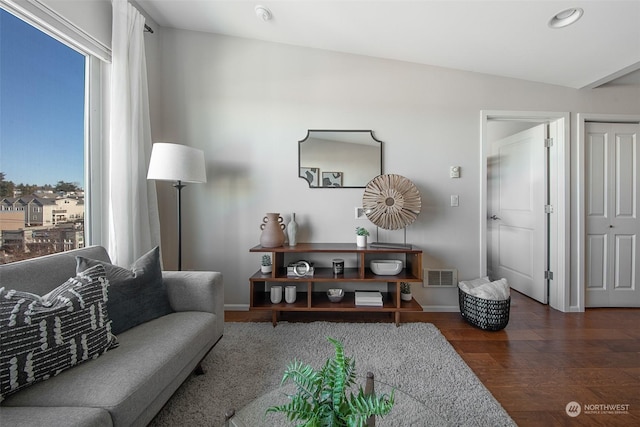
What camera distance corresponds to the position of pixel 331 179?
2.48 meters

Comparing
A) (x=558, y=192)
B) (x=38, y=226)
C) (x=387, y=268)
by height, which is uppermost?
(x=558, y=192)

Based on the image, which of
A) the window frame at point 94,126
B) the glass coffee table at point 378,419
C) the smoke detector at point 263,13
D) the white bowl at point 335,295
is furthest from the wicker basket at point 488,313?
the window frame at point 94,126

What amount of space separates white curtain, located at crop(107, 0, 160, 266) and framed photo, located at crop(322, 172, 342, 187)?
61.2 inches

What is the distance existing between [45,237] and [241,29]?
2274 millimetres

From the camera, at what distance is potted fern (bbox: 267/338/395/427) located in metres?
0.69

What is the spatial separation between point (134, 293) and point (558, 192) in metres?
3.64

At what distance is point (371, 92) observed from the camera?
248cm

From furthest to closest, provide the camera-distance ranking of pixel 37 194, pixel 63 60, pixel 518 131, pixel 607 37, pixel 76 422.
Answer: pixel 518 131 < pixel 607 37 < pixel 63 60 < pixel 37 194 < pixel 76 422

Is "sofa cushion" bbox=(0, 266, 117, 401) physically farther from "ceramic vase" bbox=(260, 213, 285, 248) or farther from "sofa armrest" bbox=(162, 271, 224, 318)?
"ceramic vase" bbox=(260, 213, 285, 248)

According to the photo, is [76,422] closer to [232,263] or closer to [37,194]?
[37,194]

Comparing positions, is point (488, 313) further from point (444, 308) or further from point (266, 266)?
point (266, 266)

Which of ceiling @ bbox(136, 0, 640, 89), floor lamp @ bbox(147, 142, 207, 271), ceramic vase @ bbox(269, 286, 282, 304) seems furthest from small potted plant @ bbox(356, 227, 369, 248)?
ceiling @ bbox(136, 0, 640, 89)

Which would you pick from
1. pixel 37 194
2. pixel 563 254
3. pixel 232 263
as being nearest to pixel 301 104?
pixel 232 263

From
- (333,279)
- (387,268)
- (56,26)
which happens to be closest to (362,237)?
(387,268)
